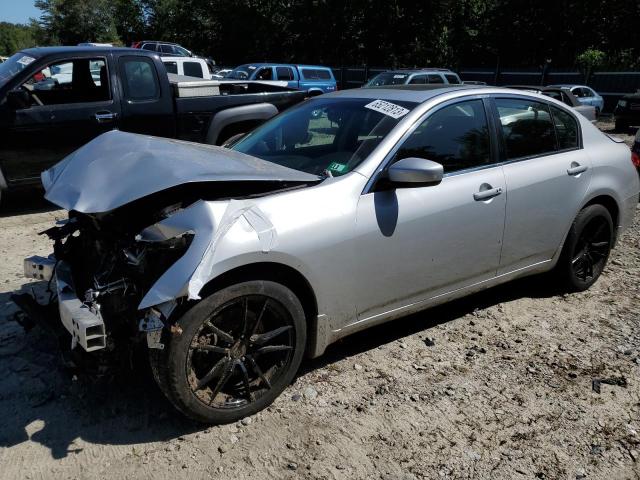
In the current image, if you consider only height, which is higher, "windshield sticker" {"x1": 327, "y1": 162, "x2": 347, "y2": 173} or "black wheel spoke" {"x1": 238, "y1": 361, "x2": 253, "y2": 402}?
"windshield sticker" {"x1": 327, "y1": 162, "x2": 347, "y2": 173}

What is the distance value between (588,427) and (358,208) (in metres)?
1.72

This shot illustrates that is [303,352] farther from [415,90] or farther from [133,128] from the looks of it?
[133,128]

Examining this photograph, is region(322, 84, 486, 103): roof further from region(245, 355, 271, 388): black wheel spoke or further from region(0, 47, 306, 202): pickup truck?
region(0, 47, 306, 202): pickup truck

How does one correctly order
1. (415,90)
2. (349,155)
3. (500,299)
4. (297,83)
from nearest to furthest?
1. (349,155)
2. (415,90)
3. (500,299)
4. (297,83)

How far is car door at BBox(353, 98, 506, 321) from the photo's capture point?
3344mm

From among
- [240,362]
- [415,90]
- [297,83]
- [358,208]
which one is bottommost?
[297,83]

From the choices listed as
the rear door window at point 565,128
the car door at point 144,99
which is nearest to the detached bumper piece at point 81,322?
the rear door window at point 565,128

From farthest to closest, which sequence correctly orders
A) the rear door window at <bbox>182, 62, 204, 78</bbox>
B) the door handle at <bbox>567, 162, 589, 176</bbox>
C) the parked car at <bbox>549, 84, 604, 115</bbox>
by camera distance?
the parked car at <bbox>549, 84, 604, 115</bbox> < the rear door window at <bbox>182, 62, 204, 78</bbox> < the door handle at <bbox>567, 162, 589, 176</bbox>

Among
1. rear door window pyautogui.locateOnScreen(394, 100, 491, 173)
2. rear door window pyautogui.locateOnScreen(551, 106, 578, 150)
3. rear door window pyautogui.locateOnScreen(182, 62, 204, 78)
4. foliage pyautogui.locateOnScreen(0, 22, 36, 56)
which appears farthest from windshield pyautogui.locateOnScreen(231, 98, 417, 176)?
foliage pyautogui.locateOnScreen(0, 22, 36, 56)

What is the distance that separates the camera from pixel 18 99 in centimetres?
648

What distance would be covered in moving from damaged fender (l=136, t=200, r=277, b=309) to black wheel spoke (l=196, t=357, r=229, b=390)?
46 cm

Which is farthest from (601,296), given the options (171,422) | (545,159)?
(171,422)

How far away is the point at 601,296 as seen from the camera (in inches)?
191

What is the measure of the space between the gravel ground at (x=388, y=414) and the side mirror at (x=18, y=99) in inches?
122
